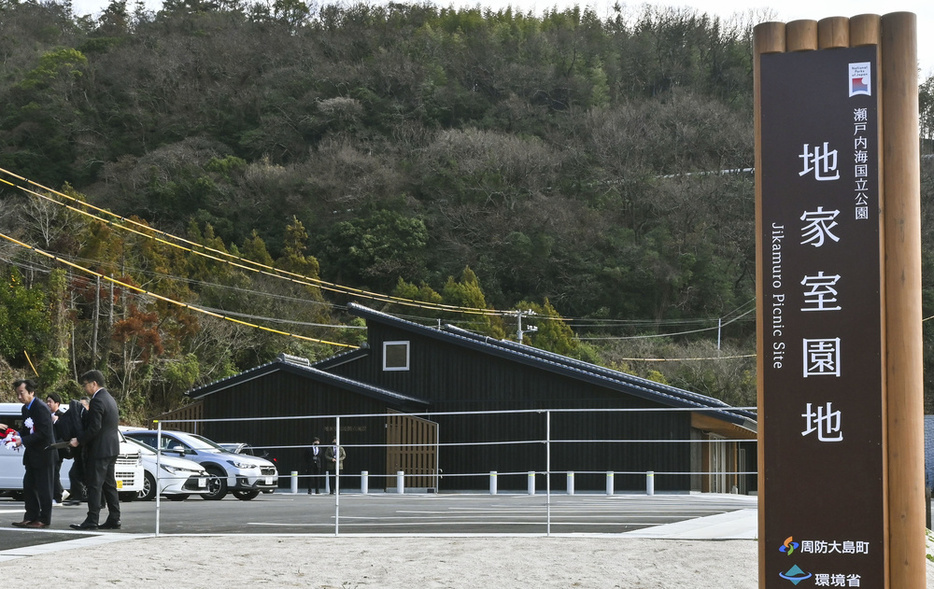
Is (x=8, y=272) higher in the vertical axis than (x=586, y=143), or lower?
lower

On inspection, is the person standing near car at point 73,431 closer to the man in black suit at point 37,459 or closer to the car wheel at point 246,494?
the man in black suit at point 37,459

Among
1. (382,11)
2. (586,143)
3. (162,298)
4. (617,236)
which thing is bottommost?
(162,298)

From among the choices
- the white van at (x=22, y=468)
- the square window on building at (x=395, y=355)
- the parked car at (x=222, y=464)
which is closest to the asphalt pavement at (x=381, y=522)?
the white van at (x=22, y=468)

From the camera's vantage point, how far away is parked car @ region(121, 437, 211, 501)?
2119 centimetres

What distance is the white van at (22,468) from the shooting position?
1942 centimetres

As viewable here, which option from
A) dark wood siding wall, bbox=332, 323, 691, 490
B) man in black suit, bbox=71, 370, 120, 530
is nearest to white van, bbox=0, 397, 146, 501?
man in black suit, bbox=71, 370, 120, 530

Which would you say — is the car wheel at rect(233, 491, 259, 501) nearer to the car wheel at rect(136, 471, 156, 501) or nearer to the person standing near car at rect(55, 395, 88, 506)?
the car wheel at rect(136, 471, 156, 501)

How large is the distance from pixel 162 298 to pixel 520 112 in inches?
1466

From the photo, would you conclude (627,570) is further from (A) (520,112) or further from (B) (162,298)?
(A) (520,112)

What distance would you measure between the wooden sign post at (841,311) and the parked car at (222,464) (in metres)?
17.8

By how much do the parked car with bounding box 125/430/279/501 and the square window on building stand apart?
11.6m

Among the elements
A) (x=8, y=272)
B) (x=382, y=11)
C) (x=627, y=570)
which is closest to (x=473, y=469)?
(x=8, y=272)

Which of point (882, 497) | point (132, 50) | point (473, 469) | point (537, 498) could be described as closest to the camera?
point (882, 497)

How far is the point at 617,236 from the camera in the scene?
62938 mm
